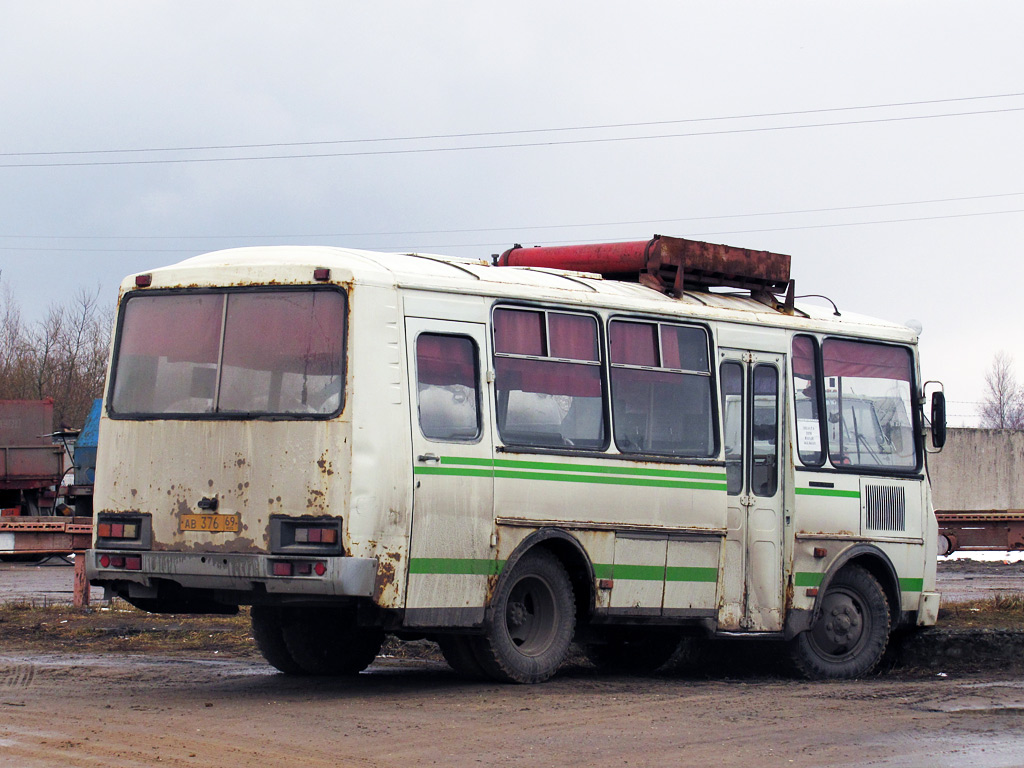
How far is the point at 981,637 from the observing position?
44.1 feet

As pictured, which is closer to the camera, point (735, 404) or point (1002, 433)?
point (735, 404)

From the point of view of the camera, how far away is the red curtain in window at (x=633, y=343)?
449 inches

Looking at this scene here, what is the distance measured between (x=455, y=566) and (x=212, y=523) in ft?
5.28

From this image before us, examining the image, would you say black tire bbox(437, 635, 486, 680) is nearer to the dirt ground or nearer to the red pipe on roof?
the dirt ground

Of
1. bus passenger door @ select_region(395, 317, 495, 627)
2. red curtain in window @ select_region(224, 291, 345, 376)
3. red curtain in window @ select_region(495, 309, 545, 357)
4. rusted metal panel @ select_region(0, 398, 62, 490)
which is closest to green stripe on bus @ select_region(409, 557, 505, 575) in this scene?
bus passenger door @ select_region(395, 317, 495, 627)

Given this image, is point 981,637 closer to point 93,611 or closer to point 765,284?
point 765,284

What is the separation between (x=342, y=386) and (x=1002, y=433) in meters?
36.3

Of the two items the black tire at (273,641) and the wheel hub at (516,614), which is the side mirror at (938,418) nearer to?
the wheel hub at (516,614)

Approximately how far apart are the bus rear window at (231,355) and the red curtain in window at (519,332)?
4.44 ft

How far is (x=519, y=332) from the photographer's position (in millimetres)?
10758

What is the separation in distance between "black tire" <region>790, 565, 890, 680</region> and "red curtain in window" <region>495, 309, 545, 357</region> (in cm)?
371

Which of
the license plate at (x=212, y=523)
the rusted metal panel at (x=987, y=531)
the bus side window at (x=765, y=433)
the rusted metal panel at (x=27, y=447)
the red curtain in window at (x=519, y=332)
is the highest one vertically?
the rusted metal panel at (x=27, y=447)

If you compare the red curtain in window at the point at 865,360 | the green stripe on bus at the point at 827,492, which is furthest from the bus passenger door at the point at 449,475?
the red curtain in window at the point at 865,360

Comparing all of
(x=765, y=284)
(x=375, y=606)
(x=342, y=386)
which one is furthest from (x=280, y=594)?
(x=765, y=284)
